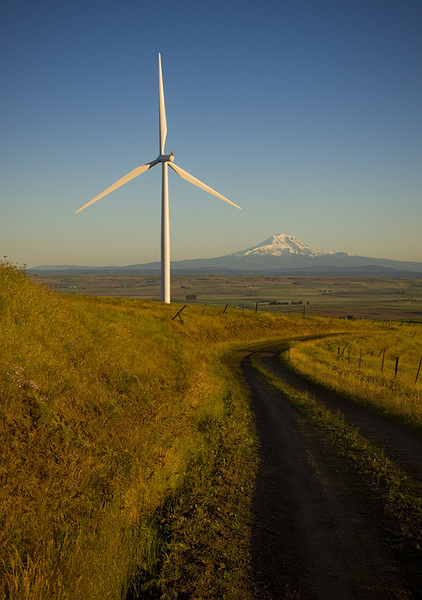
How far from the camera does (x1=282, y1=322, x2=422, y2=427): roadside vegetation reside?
21.4 meters

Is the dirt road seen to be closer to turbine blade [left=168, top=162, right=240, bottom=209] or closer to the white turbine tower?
the white turbine tower

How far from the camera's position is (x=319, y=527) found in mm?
8734

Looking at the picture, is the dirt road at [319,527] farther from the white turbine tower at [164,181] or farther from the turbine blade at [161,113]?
the turbine blade at [161,113]

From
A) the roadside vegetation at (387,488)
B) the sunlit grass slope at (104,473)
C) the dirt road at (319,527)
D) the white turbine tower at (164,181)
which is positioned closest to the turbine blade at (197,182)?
the white turbine tower at (164,181)

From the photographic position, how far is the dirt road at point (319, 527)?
22.5 ft

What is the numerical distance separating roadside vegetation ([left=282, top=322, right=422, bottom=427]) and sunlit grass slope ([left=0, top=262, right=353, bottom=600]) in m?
7.54

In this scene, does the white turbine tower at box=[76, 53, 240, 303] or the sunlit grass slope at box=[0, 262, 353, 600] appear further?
the white turbine tower at box=[76, 53, 240, 303]

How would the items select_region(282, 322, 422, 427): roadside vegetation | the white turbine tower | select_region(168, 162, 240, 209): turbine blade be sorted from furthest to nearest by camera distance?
select_region(168, 162, 240, 209): turbine blade → the white turbine tower → select_region(282, 322, 422, 427): roadside vegetation

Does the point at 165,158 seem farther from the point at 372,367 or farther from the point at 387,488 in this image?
the point at 387,488

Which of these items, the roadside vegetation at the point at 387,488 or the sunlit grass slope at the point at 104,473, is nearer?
Answer: the sunlit grass slope at the point at 104,473

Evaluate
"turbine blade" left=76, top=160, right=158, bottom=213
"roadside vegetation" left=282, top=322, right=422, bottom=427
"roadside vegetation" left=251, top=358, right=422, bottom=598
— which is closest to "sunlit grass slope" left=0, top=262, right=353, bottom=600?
"roadside vegetation" left=251, top=358, right=422, bottom=598

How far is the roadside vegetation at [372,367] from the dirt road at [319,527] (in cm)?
558

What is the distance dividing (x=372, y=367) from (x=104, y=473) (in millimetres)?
37614

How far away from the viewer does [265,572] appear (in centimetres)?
727
